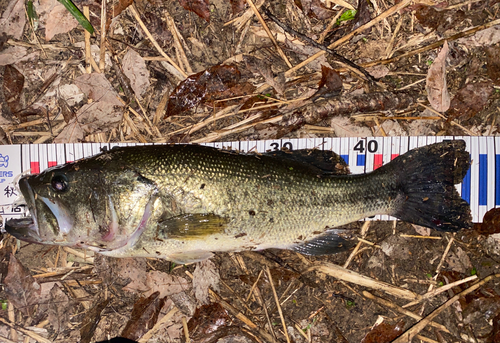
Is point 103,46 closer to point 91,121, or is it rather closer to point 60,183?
point 91,121

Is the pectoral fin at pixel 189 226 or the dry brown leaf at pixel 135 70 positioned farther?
the dry brown leaf at pixel 135 70

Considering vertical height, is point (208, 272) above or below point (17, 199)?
below

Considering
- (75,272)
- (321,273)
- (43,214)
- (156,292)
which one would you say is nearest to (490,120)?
(321,273)

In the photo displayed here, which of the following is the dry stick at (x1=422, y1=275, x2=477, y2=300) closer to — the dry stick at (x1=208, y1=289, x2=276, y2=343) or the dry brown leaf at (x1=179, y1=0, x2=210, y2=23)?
the dry stick at (x1=208, y1=289, x2=276, y2=343)

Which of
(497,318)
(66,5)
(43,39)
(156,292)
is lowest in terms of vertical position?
(497,318)

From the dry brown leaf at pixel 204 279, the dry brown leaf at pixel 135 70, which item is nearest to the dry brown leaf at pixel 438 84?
the dry brown leaf at pixel 204 279

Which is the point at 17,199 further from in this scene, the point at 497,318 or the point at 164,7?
the point at 497,318

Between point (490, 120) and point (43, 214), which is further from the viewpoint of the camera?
point (490, 120)

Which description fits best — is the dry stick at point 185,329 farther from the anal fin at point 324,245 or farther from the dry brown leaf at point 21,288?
the dry brown leaf at point 21,288
